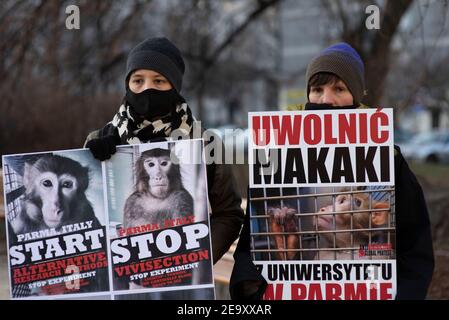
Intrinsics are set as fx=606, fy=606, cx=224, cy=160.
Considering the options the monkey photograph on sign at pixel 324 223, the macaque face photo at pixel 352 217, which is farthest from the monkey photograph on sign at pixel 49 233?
the macaque face photo at pixel 352 217

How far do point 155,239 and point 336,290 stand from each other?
0.71 metres

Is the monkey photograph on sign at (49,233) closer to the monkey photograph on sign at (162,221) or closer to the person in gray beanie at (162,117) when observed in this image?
the monkey photograph on sign at (162,221)

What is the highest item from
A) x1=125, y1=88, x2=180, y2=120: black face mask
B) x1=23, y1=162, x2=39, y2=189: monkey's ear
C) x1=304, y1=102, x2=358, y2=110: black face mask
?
x1=125, y1=88, x2=180, y2=120: black face mask

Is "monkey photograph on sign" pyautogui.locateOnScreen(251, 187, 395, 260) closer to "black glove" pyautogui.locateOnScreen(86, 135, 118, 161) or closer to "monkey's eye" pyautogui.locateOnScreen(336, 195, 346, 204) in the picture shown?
Answer: "monkey's eye" pyautogui.locateOnScreen(336, 195, 346, 204)

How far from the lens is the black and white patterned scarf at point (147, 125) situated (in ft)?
8.30

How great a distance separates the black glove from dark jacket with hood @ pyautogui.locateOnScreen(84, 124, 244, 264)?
24 cm

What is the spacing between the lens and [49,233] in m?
2.31

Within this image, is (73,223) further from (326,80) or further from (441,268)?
(441,268)

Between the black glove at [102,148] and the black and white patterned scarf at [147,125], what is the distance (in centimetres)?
19

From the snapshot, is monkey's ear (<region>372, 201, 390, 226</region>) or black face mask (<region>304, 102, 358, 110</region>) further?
black face mask (<region>304, 102, 358, 110</region>)

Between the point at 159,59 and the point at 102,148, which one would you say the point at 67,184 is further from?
the point at 159,59

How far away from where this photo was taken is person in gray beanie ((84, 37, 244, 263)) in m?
2.51

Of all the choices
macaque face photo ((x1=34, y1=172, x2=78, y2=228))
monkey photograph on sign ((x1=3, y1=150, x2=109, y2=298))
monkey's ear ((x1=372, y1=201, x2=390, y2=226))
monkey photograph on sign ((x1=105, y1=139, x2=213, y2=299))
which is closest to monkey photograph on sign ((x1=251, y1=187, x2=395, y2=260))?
monkey's ear ((x1=372, y1=201, x2=390, y2=226))
